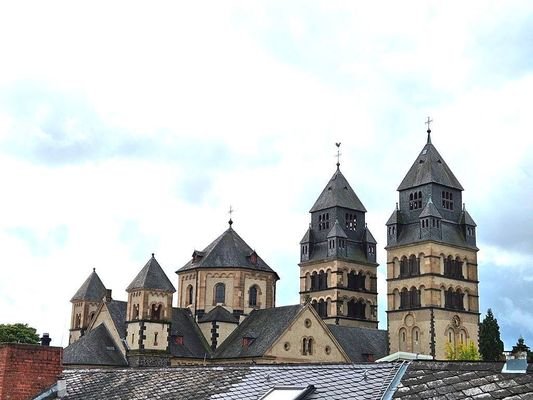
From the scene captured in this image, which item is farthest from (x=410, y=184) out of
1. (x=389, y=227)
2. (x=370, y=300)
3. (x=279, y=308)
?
(x=279, y=308)

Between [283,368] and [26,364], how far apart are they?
239 inches

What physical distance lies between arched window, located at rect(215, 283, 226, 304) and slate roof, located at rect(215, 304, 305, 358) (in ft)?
9.57

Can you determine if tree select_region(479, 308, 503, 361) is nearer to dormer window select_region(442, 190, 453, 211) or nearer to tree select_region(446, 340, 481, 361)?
tree select_region(446, 340, 481, 361)

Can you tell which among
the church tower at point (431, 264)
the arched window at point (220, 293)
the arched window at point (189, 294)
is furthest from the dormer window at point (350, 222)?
the arched window at point (220, 293)

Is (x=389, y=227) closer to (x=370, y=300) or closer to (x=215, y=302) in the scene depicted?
(x=370, y=300)

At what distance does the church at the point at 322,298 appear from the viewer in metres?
66.8

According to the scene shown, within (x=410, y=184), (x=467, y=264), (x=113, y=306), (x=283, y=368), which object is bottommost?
(x=283, y=368)

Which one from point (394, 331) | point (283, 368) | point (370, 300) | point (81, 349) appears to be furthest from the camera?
point (370, 300)

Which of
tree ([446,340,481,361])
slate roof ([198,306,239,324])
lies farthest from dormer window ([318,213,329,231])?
slate roof ([198,306,239,324])

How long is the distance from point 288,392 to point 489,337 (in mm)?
83396

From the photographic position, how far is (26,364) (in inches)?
797

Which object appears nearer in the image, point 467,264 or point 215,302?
point 215,302

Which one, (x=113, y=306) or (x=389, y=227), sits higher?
(x=389, y=227)

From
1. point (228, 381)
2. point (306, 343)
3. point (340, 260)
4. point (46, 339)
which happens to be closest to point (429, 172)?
point (340, 260)
